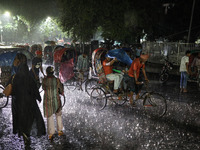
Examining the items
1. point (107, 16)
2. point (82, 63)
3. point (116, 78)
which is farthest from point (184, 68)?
point (107, 16)

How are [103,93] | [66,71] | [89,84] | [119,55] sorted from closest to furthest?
[119,55]
[103,93]
[89,84]
[66,71]

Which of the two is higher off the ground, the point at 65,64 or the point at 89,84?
the point at 65,64

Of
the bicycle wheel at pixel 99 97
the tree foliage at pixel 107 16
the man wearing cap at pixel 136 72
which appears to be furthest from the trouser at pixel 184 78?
the tree foliage at pixel 107 16

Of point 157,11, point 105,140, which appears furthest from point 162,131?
point 157,11

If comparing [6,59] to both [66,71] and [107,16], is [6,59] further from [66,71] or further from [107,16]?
[107,16]

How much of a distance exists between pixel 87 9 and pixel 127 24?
4.10 metres

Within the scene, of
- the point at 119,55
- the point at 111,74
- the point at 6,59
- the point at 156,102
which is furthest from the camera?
the point at 6,59

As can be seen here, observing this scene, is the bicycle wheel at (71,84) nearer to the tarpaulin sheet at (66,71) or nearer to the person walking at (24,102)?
the tarpaulin sheet at (66,71)

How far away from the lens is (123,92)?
23.4 feet

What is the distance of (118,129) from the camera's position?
561 centimetres

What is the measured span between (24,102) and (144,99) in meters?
3.61

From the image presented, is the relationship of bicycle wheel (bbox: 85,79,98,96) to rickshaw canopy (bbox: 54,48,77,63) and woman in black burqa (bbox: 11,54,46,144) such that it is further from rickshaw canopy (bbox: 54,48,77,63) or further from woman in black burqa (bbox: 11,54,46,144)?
woman in black burqa (bbox: 11,54,46,144)

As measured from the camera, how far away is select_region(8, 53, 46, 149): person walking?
4477 mm

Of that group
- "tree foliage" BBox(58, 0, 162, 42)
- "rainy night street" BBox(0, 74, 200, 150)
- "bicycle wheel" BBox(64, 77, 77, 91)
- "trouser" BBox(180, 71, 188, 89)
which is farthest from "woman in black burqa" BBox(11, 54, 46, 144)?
"tree foliage" BBox(58, 0, 162, 42)
